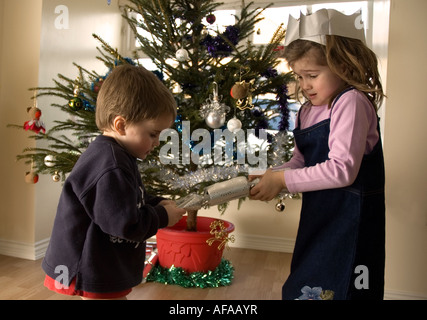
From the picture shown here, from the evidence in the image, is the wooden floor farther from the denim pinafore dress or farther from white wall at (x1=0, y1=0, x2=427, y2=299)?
the denim pinafore dress

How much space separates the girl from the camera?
940 millimetres

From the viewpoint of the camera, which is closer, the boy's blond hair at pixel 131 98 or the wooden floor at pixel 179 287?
the boy's blond hair at pixel 131 98

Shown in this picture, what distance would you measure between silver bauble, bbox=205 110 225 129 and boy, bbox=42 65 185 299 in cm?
66

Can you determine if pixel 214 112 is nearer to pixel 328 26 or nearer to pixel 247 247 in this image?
pixel 328 26

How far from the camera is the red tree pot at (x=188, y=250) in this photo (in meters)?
1.96

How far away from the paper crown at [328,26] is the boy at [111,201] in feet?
1.38

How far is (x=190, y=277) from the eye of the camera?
1970 millimetres

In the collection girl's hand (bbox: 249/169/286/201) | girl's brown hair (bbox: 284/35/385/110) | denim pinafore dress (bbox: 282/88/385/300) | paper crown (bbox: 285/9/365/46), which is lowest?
denim pinafore dress (bbox: 282/88/385/300)

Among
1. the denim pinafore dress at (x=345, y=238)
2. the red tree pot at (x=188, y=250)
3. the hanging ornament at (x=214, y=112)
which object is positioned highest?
the hanging ornament at (x=214, y=112)

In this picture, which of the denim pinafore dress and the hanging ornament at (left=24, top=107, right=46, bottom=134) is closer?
the denim pinafore dress

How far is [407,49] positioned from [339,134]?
1.08 m

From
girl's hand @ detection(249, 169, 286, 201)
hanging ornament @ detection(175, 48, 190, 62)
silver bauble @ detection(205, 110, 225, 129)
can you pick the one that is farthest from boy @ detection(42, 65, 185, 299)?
hanging ornament @ detection(175, 48, 190, 62)

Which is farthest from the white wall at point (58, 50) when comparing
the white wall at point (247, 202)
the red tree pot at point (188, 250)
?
the red tree pot at point (188, 250)

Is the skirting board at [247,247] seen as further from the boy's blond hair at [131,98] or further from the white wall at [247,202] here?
the boy's blond hair at [131,98]
